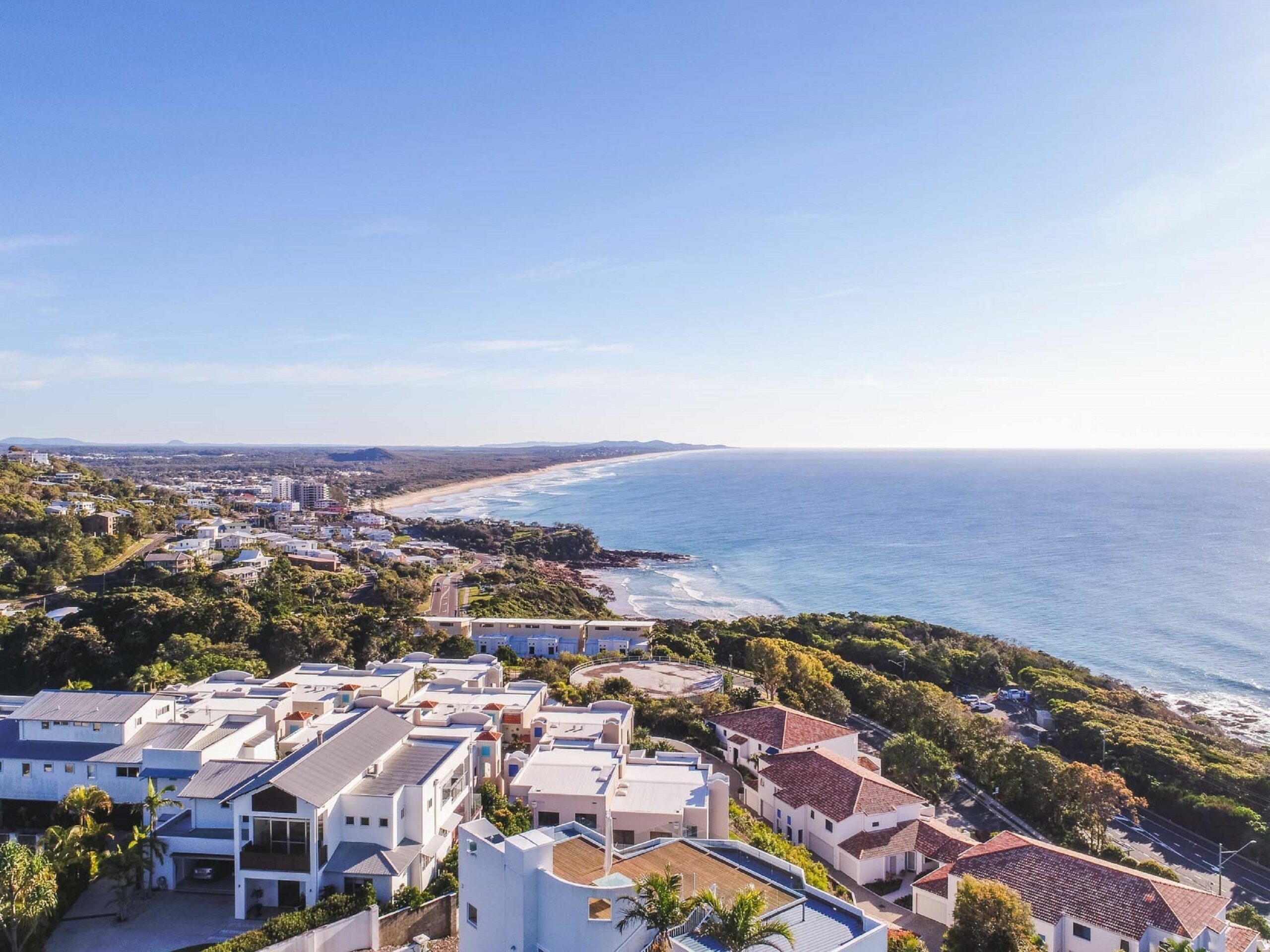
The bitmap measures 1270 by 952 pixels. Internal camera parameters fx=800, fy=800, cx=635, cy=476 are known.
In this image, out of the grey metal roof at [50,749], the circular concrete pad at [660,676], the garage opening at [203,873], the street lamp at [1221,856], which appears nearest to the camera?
the garage opening at [203,873]

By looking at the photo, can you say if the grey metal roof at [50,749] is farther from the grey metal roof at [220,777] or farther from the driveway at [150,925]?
the driveway at [150,925]

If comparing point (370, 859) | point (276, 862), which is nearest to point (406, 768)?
point (370, 859)

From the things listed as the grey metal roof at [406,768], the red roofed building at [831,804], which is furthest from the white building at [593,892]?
the red roofed building at [831,804]

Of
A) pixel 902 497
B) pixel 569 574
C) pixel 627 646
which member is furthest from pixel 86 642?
pixel 902 497

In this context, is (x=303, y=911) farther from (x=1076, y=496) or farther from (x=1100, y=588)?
(x=1076, y=496)

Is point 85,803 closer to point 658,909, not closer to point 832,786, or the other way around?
point 658,909

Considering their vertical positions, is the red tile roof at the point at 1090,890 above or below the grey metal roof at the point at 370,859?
below

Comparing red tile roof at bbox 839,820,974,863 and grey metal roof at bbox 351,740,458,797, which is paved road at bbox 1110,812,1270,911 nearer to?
red tile roof at bbox 839,820,974,863
